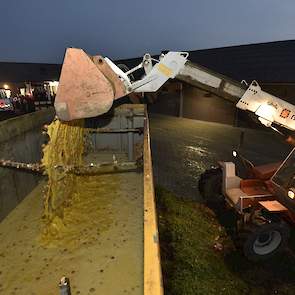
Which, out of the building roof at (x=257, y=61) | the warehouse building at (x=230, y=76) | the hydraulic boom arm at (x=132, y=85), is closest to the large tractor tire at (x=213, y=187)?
the hydraulic boom arm at (x=132, y=85)

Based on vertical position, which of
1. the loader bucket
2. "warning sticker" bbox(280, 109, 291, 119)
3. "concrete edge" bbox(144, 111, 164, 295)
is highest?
the loader bucket

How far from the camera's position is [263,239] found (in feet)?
17.1

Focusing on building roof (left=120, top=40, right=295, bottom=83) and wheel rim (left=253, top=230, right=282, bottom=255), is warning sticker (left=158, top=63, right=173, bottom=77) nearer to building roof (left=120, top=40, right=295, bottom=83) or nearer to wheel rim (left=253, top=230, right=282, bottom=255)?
wheel rim (left=253, top=230, right=282, bottom=255)

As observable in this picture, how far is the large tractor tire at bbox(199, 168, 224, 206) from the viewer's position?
6961mm

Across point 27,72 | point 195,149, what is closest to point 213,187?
point 195,149

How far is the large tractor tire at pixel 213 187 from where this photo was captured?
274 inches

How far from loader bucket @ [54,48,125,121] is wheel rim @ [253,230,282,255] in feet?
12.3

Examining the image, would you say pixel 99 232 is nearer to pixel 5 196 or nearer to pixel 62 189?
pixel 62 189

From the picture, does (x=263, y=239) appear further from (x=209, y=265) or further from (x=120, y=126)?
(x=120, y=126)

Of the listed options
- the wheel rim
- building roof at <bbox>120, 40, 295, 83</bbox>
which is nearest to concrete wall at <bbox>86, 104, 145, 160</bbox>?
the wheel rim

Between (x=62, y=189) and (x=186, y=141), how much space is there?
32.9 feet

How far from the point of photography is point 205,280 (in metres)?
4.62

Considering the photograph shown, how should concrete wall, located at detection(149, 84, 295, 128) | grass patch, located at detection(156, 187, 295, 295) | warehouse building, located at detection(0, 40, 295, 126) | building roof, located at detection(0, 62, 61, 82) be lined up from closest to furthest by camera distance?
grass patch, located at detection(156, 187, 295, 295)
concrete wall, located at detection(149, 84, 295, 128)
warehouse building, located at detection(0, 40, 295, 126)
building roof, located at detection(0, 62, 61, 82)

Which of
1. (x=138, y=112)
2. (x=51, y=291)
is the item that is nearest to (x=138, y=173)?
(x=138, y=112)
